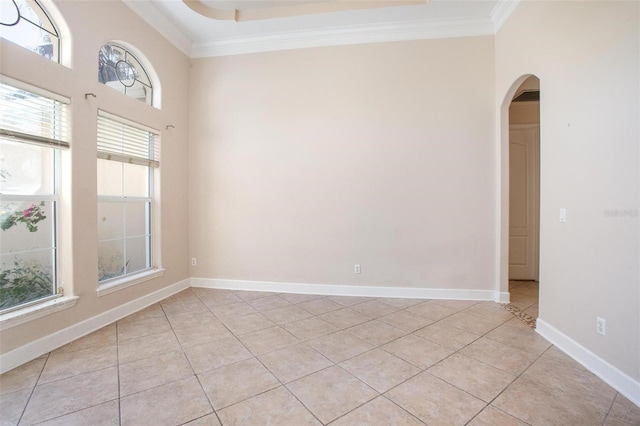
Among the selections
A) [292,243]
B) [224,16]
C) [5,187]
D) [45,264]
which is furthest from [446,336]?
[224,16]

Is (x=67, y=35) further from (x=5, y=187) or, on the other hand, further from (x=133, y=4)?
(x=5, y=187)

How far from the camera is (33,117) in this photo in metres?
2.04

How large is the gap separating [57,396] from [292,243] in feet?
7.92

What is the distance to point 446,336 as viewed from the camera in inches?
91.1

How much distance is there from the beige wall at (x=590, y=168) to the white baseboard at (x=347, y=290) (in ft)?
2.86

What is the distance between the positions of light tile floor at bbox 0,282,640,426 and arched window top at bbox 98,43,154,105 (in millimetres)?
2533

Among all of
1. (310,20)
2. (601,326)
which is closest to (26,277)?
(310,20)

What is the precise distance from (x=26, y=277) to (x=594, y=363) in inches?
173

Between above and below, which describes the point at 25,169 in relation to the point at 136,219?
above

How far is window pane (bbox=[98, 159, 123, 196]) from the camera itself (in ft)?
8.59

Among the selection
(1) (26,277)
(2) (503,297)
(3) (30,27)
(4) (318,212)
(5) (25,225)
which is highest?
(3) (30,27)

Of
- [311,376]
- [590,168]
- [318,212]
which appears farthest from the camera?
[318,212]

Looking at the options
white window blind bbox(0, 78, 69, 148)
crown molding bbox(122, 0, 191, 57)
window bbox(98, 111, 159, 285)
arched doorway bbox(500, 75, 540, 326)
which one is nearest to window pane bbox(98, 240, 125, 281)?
window bbox(98, 111, 159, 285)

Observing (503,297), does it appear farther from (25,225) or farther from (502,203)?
(25,225)
